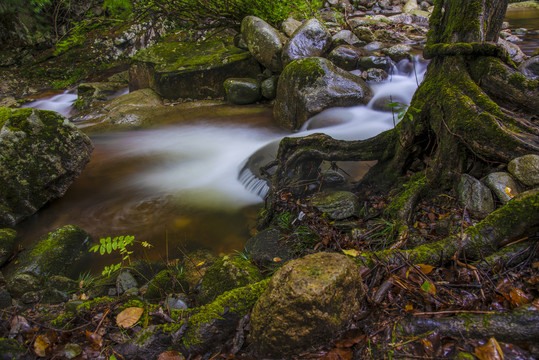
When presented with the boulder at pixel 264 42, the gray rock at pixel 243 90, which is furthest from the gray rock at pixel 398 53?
the gray rock at pixel 243 90

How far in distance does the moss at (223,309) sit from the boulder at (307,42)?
8.11m

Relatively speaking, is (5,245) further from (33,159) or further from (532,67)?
(532,67)

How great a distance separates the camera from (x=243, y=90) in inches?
392

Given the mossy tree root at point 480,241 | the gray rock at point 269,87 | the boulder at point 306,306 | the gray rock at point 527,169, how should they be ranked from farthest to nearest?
the gray rock at point 269,87
the gray rock at point 527,169
the mossy tree root at point 480,241
the boulder at point 306,306

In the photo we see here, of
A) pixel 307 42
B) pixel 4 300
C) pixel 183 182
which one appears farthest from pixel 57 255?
pixel 307 42

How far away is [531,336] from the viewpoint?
154cm

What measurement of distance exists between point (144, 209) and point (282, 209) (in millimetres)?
2855

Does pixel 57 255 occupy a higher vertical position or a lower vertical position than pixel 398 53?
lower

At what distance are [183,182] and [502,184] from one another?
18.3 feet

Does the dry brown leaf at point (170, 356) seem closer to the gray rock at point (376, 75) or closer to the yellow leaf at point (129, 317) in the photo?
the yellow leaf at point (129, 317)

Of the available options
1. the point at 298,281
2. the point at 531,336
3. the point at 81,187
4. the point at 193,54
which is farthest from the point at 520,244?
the point at 193,54

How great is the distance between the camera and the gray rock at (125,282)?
3527 mm

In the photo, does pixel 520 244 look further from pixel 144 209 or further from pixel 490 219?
pixel 144 209

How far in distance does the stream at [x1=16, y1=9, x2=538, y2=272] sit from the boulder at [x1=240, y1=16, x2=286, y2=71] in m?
1.62
